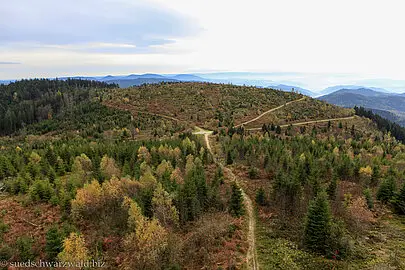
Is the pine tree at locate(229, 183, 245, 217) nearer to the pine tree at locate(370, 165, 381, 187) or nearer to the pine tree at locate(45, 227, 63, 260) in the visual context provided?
the pine tree at locate(45, 227, 63, 260)

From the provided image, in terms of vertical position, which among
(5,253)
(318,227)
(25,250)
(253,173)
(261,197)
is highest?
(318,227)

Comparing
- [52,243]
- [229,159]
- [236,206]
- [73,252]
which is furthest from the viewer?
[229,159]

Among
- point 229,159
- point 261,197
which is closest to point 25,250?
point 261,197

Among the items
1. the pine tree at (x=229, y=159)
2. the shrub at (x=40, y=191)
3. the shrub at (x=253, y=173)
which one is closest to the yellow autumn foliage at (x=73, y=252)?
the shrub at (x=40, y=191)

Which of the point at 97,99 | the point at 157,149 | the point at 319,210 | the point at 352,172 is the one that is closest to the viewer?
the point at 319,210

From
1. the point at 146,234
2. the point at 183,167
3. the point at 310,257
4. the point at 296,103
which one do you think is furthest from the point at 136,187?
the point at 296,103

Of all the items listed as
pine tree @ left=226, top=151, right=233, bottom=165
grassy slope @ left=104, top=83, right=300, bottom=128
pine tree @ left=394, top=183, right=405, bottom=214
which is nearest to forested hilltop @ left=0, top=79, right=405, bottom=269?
pine tree @ left=394, top=183, right=405, bottom=214

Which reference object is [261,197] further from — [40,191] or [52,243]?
[40,191]

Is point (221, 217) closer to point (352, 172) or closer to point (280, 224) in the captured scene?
point (280, 224)
